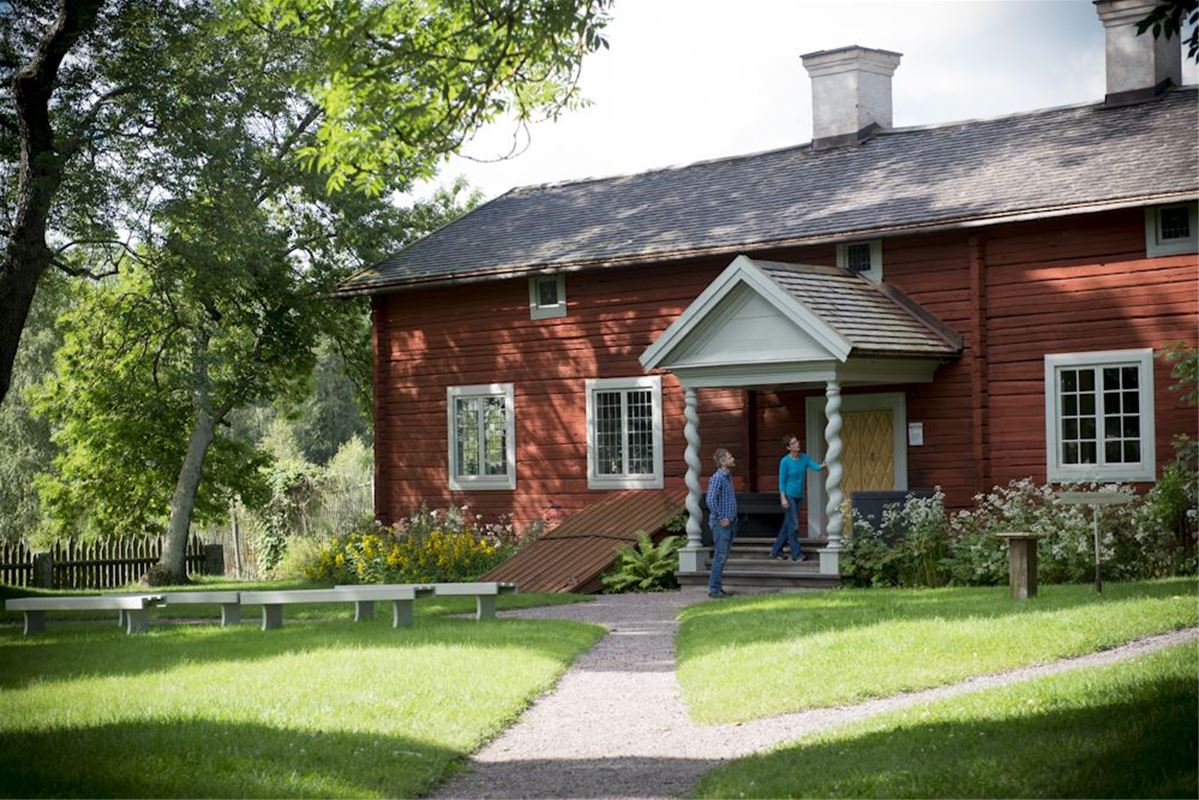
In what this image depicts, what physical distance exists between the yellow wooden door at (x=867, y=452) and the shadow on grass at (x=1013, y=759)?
41.0 feet

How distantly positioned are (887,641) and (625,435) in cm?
1212

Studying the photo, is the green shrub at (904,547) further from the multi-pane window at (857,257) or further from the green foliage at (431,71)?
the green foliage at (431,71)

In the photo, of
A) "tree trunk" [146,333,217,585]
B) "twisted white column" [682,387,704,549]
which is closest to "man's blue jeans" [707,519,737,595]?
"twisted white column" [682,387,704,549]

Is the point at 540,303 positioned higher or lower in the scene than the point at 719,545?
higher

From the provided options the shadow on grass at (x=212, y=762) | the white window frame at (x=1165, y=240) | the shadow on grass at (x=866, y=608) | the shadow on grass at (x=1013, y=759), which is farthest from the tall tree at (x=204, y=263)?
the white window frame at (x=1165, y=240)

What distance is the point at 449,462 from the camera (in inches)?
1057

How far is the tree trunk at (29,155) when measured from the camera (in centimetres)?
1295

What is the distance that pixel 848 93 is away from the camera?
25.4 m

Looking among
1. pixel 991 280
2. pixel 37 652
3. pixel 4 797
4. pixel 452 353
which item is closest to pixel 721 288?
pixel 991 280

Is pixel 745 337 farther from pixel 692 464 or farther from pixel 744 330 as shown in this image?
pixel 692 464

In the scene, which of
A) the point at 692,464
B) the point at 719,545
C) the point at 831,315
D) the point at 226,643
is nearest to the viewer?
the point at 226,643

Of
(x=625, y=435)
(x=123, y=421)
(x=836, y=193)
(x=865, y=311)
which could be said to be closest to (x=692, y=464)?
(x=625, y=435)

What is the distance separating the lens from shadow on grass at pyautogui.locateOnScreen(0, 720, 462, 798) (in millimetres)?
8266

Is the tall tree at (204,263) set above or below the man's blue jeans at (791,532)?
above
